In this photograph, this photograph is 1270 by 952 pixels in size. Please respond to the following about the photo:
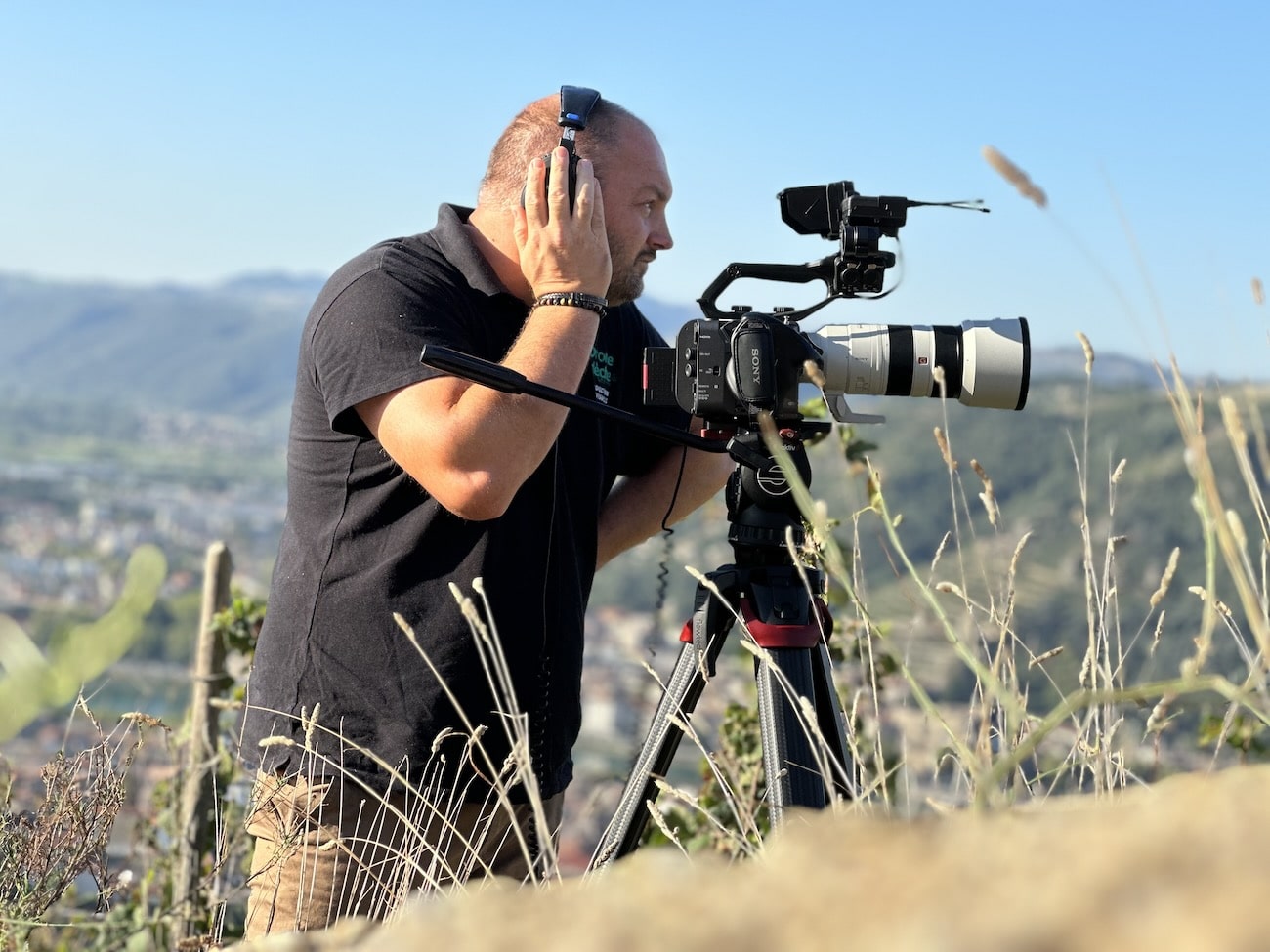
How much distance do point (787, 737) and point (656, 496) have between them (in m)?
0.85

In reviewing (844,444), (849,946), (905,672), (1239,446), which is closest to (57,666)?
(849,946)

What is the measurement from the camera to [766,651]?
1.85m

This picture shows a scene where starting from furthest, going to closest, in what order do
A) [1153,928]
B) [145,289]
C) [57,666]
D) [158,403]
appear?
[145,289], [158,403], [57,666], [1153,928]

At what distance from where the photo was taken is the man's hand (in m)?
2.15

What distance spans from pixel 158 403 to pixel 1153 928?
139384mm

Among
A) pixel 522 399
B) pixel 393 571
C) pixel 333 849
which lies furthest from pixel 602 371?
pixel 333 849

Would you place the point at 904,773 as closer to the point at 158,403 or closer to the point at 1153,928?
the point at 1153,928

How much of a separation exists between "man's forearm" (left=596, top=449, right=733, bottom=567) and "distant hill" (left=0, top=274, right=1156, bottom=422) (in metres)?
117

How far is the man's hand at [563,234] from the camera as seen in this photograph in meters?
2.15

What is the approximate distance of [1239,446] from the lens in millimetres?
1141

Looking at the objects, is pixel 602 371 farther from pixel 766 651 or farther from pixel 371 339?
pixel 766 651

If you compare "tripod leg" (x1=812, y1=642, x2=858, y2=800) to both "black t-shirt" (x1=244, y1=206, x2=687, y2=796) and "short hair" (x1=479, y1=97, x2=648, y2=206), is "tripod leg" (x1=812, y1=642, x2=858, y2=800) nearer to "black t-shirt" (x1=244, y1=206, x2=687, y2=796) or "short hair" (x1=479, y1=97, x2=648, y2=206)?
"black t-shirt" (x1=244, y1=206, x2=687, y2=796)

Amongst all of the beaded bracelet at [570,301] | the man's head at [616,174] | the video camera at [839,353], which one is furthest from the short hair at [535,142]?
the video camera at [839,353]

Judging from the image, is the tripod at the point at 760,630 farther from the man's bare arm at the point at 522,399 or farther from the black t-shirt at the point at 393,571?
the black t-shirt at the point at 393,571
